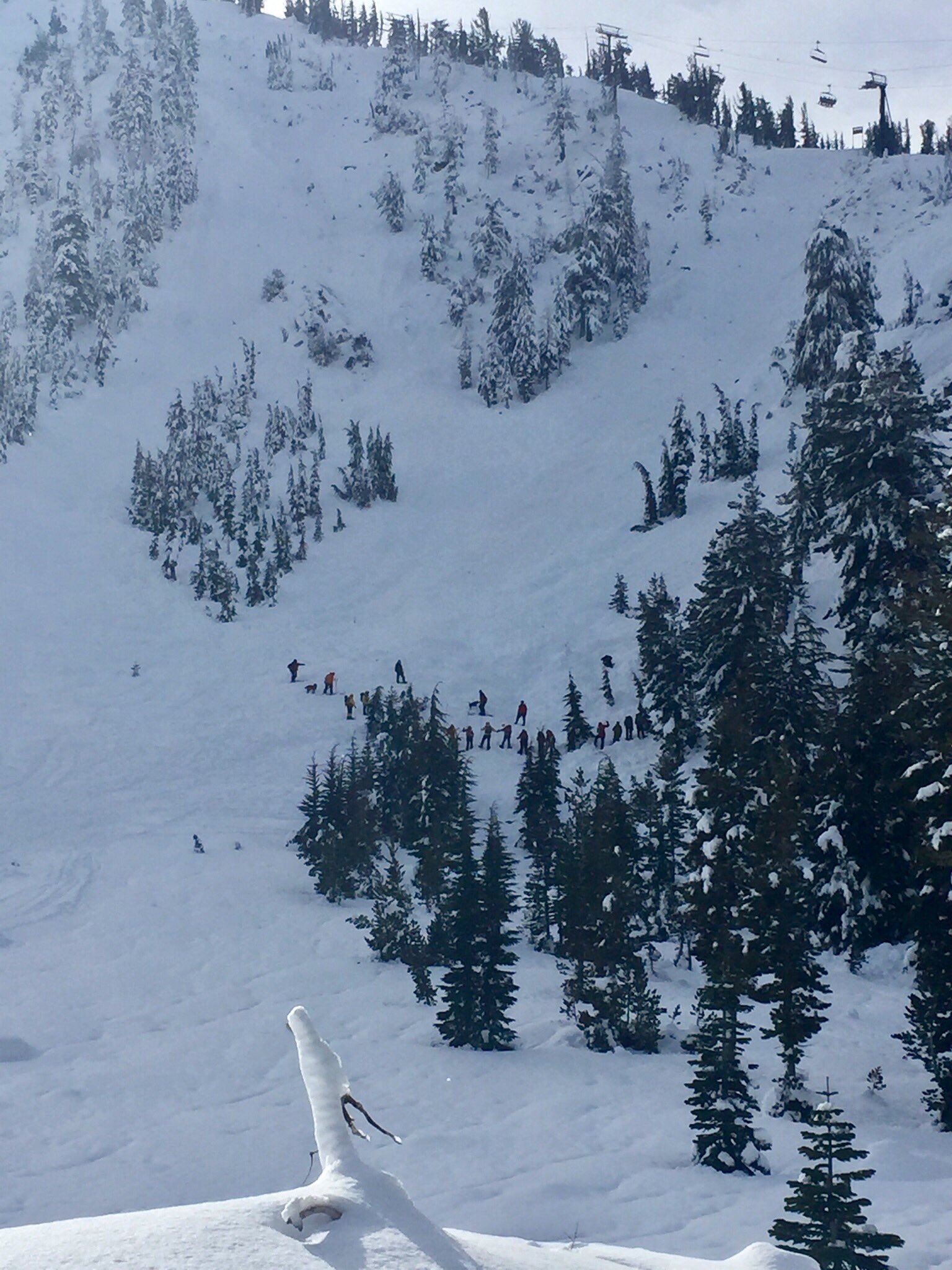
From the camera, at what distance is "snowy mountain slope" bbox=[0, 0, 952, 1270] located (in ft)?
40.4

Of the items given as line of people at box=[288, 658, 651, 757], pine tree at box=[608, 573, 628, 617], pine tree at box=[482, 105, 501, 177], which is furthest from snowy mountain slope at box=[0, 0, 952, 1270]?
pine tree at box=[482, 105, 501, 177]

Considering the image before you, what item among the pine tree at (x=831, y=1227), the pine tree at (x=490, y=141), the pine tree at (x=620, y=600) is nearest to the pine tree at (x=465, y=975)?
the pine tree at (x=831, y=1227)

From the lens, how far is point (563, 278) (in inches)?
3034

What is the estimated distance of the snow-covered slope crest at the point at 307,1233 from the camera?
10.4ft

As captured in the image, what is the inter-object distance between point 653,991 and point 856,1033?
3.12m

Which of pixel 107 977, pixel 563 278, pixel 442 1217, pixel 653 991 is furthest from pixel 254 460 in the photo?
pixel 442 1217

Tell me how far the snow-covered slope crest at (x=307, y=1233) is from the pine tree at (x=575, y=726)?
30193 mm

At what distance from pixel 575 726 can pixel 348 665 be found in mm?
11128

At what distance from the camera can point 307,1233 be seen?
135 inches

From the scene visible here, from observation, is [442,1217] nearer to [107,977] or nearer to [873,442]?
[107,977]

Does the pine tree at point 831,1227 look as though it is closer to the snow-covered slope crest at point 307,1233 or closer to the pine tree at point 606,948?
the snow-covered slope crest at point 307,1233

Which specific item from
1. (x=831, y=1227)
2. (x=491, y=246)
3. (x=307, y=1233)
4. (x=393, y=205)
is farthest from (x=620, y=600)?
(x=393, y=205)

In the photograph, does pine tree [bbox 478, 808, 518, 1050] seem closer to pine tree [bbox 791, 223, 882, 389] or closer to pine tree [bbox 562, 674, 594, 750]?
pine tree [bbox 562, 674, 594, 750]

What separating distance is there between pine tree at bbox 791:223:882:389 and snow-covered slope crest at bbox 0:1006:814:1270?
53482 mm
